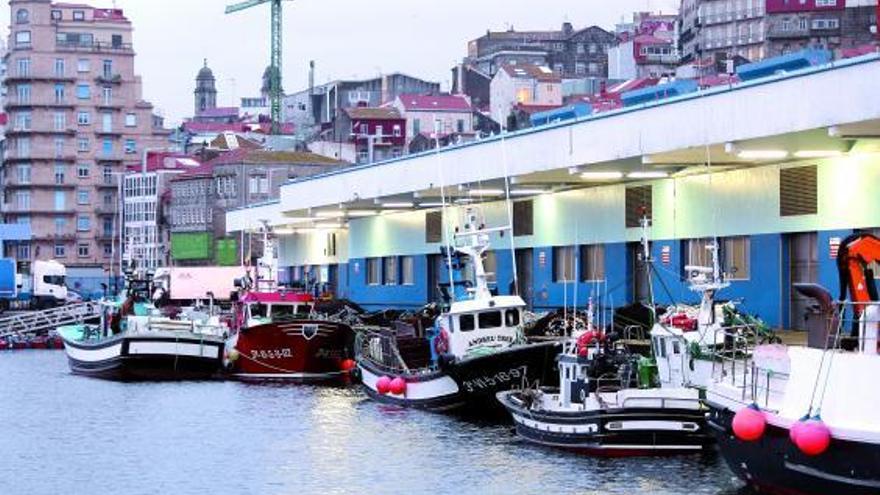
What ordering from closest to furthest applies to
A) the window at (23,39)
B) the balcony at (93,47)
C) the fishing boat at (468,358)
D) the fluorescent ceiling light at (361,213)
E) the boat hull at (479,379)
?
the boat hull at (479,379) < the fishing boat at (468,358) < the fluorescent ceiling light at (361,213) < the window at (23,39) < the balcony at (93,47)

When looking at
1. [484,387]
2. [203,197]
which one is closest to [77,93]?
[203,197]

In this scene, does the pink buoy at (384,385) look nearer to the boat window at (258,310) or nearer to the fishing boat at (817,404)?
the boat window at (258,310)

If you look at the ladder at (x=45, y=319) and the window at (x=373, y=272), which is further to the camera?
the ladder at (x=45, y=319)

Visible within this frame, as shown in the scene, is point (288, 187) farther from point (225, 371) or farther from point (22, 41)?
point (22, 41)

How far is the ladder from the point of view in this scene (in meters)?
96.8

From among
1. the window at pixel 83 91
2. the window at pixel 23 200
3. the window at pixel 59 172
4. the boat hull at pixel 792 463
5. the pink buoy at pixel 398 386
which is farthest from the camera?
the window at pixel 83 91

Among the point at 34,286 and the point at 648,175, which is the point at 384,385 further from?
the point at 34,286

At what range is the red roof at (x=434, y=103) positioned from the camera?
510 feet

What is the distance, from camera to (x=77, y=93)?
16125 centimetres

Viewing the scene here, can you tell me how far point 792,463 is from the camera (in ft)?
90.3

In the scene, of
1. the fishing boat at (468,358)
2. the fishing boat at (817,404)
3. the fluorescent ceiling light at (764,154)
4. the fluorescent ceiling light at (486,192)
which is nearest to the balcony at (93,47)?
the fluorescent ceiling light at (486,192)

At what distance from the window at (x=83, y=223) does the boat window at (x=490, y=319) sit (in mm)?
120082

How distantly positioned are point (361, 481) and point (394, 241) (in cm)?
3887

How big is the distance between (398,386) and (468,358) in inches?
171
